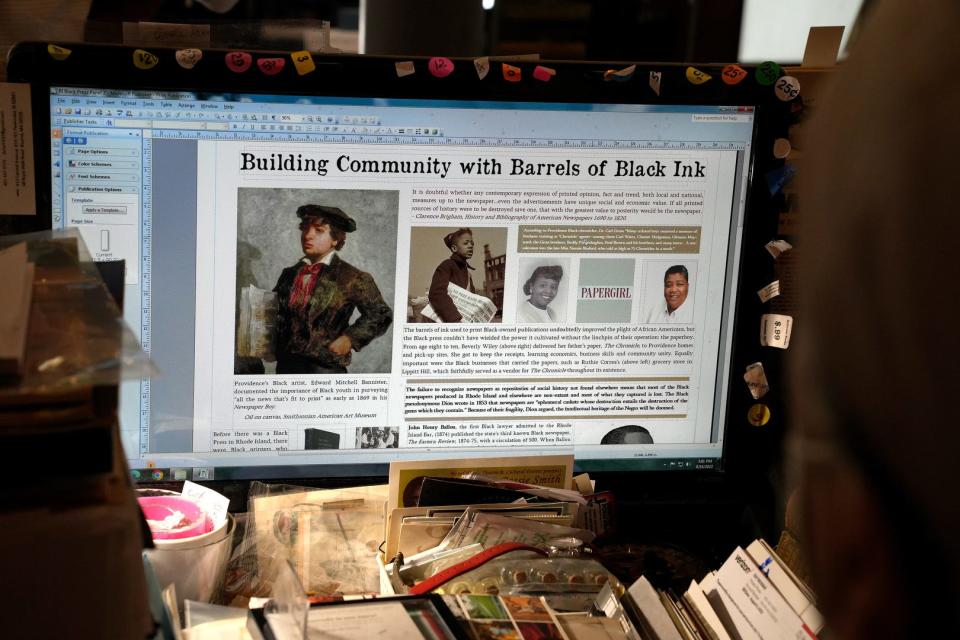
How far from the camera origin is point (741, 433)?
0.83m

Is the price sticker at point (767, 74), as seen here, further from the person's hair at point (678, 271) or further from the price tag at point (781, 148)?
the person's hair at point (678, 271)

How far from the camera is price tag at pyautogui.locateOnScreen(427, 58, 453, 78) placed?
2.37 ft

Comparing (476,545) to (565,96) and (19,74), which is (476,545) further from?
(19,74)

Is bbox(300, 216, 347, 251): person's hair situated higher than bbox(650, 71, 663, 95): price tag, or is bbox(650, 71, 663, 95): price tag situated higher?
bbox(650, 71, 663, 95): price tag

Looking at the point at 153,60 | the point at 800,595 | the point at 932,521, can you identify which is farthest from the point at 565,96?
the point at 932,521

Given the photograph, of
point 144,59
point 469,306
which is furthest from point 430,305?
point 144,59

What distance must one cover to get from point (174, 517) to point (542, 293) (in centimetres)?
38

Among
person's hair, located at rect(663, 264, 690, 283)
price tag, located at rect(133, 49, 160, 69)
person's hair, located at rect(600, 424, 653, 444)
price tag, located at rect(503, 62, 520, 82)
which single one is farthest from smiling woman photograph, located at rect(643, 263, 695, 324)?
price tag, located at rect(133, 49, 160, 69)

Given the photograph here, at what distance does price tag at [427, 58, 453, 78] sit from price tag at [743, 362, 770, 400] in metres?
0.39

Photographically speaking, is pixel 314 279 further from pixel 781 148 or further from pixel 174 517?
pixel 781 148

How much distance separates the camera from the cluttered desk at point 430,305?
2.29ft

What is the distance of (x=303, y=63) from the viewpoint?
706 millimetres

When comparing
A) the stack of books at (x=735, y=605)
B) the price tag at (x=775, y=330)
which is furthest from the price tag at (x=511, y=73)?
the stack of books at (x=735, y=605)

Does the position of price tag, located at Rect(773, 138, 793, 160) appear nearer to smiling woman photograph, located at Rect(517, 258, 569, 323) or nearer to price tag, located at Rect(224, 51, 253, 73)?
smiling woman photograph, located at Rect(517, 258, 569, 323)
